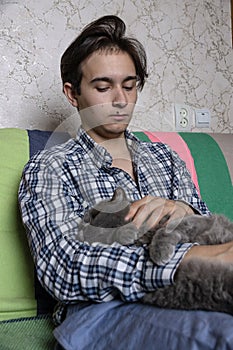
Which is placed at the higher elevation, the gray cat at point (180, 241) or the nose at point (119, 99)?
the nose at point (119, 99)

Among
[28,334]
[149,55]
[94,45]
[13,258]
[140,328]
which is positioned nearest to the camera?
[140,328]

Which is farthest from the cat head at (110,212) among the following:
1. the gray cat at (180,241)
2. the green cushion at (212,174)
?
the green cushion at (212,174)

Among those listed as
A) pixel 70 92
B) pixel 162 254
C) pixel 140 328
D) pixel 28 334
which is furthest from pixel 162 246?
pixel 70 92

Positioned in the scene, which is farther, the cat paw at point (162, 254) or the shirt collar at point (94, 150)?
the shirt collar at point (94, 150)

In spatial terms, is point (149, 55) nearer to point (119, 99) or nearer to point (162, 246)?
point (119, 99)

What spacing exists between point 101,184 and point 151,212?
18 cm

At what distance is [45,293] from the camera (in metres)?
1.31

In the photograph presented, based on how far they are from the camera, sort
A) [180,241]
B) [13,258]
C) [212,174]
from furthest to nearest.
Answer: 1. [212,174]
2. [13,258]
3. [180,241]

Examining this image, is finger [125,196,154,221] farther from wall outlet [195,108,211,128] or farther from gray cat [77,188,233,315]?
wall outlet [195,108,211,128]

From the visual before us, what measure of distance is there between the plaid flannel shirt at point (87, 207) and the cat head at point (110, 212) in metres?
0.05

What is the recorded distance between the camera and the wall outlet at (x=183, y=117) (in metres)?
2.01

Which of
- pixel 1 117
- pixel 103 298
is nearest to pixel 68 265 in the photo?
pixel 103 298

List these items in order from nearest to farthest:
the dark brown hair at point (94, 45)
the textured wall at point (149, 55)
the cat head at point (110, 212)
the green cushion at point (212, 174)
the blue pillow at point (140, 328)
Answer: the blue pillow at point (140, 328) → the cat head at point (110, 212) → the dark brown hair at point (94, 45) → the green cushion at point (212, 174) → the textured wall at point (149, 55)

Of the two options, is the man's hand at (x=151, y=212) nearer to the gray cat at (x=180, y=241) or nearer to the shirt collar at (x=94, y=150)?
the gray cat at (x=180, y=241)
